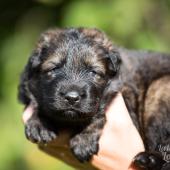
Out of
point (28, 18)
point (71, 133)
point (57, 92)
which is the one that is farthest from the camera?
point (28, 18)

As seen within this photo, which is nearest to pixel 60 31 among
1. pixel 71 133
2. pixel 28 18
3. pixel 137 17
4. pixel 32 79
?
pixel 32 79

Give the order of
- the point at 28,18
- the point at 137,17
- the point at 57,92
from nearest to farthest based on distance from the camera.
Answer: the point at 57,92, the point at 137,17, the point at 28,18

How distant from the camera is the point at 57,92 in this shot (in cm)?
517

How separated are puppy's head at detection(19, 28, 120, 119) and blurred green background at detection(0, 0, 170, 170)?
261 centimetres

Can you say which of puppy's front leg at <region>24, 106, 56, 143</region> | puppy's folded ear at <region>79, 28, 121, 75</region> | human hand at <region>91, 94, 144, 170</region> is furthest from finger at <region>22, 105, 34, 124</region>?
puppy's folded ear at <region>79, 28, 121, 75</region>

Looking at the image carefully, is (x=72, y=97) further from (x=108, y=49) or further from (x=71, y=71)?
(x=108, y=49)

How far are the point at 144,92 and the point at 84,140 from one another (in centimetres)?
78

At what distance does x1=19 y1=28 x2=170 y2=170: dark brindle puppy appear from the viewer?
5.21 metres

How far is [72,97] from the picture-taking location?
5.08 metres

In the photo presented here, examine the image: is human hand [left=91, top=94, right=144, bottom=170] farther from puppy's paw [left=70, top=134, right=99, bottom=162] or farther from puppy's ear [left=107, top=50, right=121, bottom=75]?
puppy's ear [left=107, top=50, right=121, bottom=75]

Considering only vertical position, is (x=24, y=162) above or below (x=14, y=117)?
below

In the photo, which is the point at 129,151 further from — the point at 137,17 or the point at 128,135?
the point at 137,17

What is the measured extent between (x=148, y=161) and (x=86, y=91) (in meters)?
0.75

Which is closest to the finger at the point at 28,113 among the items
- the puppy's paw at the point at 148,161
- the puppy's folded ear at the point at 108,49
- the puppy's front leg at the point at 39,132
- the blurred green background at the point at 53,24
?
the puppy's front leg at the point at 39,132
